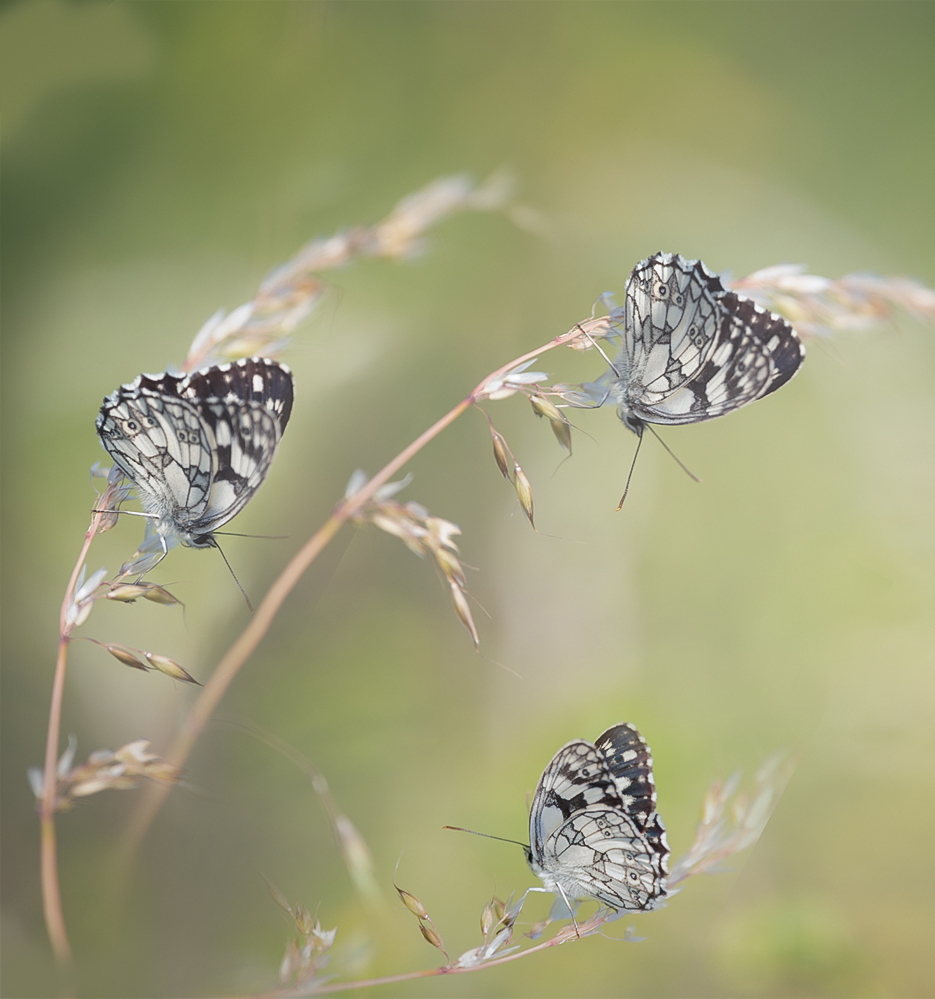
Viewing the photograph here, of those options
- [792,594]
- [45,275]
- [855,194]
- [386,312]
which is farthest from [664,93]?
[45,275]

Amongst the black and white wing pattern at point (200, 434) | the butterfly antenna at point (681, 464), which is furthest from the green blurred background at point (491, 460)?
the black and white wing pattern at point (200, 434)

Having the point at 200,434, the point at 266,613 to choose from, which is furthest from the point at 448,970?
the point at 200,434

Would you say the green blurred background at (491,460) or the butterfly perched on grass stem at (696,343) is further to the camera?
the green blurred background at (491,460)

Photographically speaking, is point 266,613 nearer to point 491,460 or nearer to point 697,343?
point 491,460

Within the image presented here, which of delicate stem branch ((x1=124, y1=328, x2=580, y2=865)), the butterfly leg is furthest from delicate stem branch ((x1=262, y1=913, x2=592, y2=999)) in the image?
delicate stem branch ((x1=124, y1=328, x2=580, y2=865))

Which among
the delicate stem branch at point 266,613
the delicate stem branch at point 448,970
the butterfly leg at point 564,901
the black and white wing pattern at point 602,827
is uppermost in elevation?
the delicate stem branch at point 266,613

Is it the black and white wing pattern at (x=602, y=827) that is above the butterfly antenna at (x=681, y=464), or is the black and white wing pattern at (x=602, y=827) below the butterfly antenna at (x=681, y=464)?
below

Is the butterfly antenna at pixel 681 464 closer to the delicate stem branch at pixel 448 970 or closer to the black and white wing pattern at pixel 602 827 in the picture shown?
the black and white wing pattern at pixel 602 827
